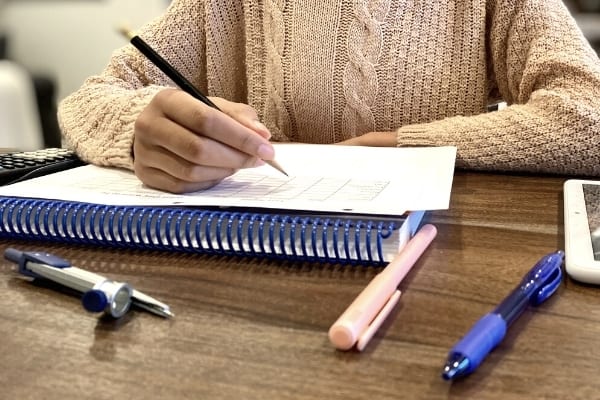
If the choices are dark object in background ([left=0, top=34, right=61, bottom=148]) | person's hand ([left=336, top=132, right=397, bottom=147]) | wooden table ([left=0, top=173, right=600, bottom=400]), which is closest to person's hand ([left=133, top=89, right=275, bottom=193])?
wooden table ([left=0, top=173, right=600, bottom=400])

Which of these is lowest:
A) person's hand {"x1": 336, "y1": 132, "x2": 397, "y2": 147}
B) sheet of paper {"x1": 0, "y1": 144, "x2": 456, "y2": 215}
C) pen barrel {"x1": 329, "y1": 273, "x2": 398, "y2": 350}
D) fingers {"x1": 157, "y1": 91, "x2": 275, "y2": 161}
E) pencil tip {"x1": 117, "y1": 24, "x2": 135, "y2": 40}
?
person's hand {"x1": 336, "y1": 132, "x2": 397, "y2": 147}

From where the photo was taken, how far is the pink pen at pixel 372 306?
0.34 meters

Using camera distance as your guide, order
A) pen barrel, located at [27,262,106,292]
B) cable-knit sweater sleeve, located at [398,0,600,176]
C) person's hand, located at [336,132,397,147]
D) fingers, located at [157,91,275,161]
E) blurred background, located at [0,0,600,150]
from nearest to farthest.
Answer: pen barrel, located at [27,262,106,292] → fingers, located at [157,91,275,161] → cable-knit sweater sleeve, located at [398,0,600,176] → person's hand, located at [336,132,397,147] → blurred background, located at [0,0,600,150]

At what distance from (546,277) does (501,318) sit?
0.23 feet

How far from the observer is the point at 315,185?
574 mm

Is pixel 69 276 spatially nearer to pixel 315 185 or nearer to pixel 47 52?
pixel 315 185

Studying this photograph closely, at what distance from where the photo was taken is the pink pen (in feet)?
1.11

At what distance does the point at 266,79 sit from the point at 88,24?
131cm

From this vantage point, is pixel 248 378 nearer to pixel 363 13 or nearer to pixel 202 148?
pixel 202 148

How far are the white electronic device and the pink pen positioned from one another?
0.33ft

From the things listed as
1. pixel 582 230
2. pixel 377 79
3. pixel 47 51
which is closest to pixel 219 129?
pixel 582 230

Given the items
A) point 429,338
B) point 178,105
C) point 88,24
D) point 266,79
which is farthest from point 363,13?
point 88,24

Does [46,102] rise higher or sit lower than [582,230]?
lower

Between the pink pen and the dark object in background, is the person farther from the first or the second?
the dark object in background
